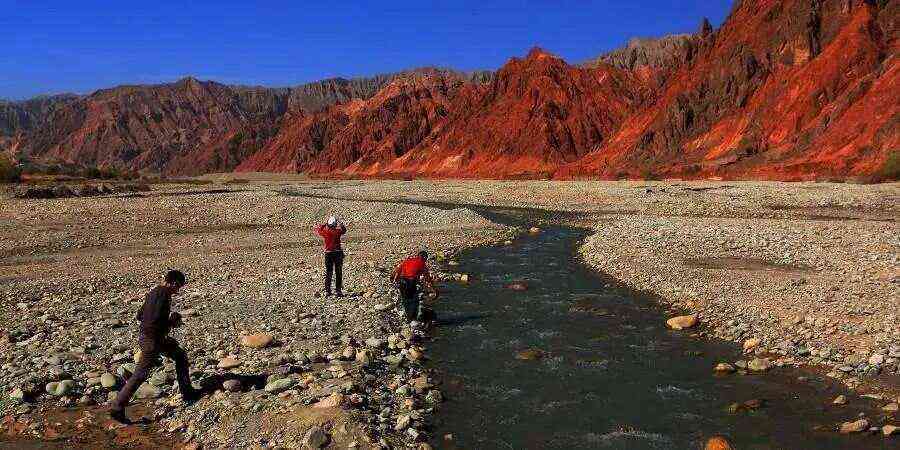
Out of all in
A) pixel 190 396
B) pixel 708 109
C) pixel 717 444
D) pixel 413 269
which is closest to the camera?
pixel 717 444

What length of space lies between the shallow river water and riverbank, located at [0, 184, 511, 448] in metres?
0.91

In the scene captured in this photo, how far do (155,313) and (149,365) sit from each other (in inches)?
26.5

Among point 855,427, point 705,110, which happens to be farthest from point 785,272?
point 705,110

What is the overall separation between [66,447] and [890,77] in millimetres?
83107

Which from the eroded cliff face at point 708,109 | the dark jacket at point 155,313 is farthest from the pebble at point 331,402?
the eroded cliff face at point 708,109

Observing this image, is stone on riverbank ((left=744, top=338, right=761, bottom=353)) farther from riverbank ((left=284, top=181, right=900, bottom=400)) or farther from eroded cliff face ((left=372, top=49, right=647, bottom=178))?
eroded cliff face ((left=372, top=49, right=647, bottom=178))

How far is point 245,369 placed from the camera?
10867 millimetres

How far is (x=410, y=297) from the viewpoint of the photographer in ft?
47.8

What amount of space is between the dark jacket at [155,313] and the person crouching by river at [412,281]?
19.7 feet

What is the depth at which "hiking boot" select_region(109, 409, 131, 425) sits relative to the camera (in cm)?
877

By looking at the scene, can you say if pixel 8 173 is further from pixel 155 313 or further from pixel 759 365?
pixel 759 365

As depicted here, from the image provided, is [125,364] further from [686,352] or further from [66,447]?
[686,352]

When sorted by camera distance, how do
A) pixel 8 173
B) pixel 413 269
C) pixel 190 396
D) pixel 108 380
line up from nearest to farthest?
pixel 190 396, pixel 108 380, pixel 413 269, pixel 8 173

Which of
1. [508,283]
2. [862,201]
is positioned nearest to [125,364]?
[508,283]
